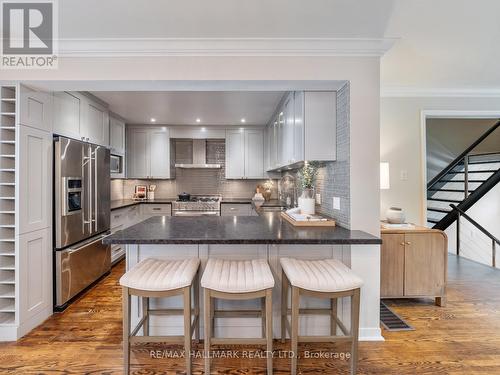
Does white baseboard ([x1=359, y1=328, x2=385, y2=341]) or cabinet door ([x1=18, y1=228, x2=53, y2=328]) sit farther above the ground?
cabinet door ([x1=18, y1=228, x2=53, y2=328])

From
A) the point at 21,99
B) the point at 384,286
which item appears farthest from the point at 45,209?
the point at 384,286

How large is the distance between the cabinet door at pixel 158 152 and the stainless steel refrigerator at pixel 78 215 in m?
1.41

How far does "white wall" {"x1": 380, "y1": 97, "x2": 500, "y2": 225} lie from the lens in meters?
3.31

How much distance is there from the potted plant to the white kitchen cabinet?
2096 millimetres

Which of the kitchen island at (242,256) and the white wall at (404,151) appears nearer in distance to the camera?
the kitchen island at (242,256)

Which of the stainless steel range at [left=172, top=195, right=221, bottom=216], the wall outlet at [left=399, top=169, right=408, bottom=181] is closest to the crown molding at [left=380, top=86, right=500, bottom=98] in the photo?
the wall outlet at [left=399, top=169, right=408, bottom=181]

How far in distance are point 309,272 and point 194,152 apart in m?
3.89

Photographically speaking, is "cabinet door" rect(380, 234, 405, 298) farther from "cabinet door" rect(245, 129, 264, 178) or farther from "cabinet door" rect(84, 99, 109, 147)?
"cabinet door" rect(84, 99, 109, 147)

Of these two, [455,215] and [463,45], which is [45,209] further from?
[455,215]

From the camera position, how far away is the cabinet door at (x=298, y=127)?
2326 millimetres

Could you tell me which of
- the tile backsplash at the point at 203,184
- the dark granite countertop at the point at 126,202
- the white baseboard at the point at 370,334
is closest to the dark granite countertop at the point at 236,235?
the white baseboard at the point at 370,334

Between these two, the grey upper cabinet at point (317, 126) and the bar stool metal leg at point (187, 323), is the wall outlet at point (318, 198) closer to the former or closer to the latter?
the grey upper cabinet at point (317, 126)

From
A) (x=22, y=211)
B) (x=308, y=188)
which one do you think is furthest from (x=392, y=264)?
(x=22, y=211)

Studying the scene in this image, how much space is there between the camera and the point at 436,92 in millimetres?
3318
